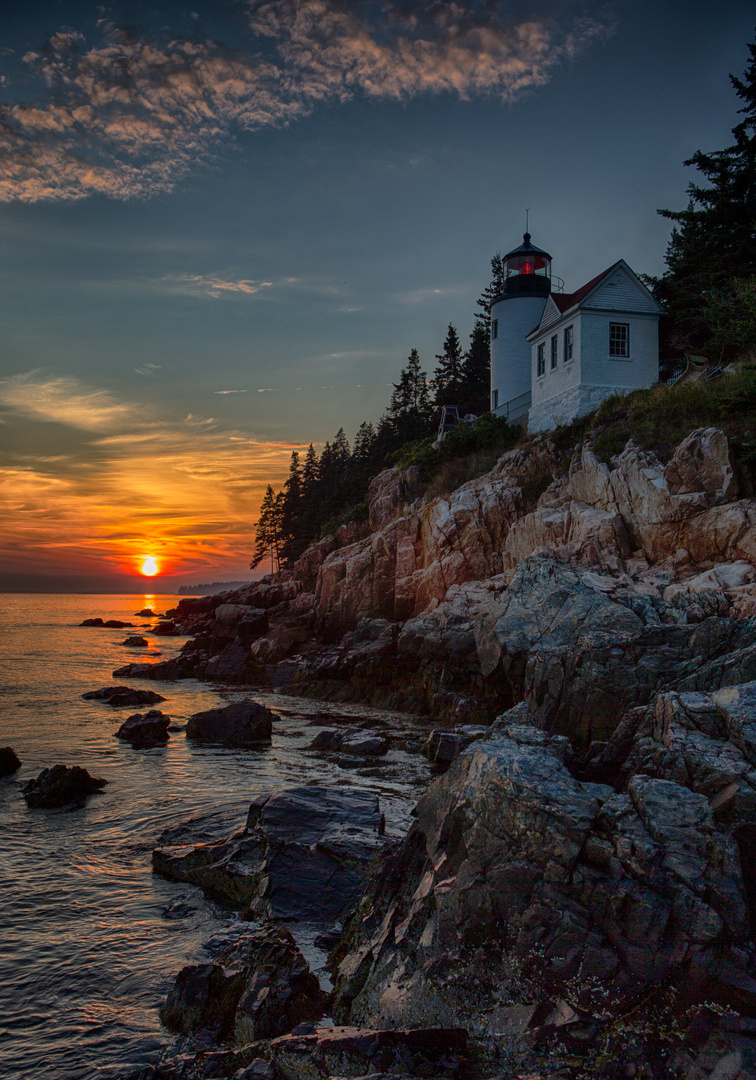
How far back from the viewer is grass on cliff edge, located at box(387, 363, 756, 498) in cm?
2112

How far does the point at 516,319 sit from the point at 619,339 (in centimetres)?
1152

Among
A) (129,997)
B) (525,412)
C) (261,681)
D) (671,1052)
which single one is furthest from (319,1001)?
(525,412)

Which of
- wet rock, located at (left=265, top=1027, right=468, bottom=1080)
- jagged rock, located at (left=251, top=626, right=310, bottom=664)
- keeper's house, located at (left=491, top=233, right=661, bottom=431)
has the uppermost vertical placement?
keeper's house, located at (left=491, top=233, right=661, bottom=431)

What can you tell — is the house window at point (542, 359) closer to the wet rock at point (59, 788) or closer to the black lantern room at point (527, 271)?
the black lantern room at point (527, 271)

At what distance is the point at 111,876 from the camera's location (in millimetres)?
9766

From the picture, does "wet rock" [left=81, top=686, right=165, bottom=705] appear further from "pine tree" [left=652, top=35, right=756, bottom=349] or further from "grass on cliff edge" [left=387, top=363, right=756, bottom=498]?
"pine tree" [left=652, top=35, right=756, bottom=349]

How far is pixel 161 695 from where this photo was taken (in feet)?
95.9

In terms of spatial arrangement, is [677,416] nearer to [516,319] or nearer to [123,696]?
[516,319]

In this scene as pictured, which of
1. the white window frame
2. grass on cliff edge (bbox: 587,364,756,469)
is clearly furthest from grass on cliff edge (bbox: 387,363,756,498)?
the white window frame

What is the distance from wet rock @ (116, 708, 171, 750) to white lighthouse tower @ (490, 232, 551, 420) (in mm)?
29278

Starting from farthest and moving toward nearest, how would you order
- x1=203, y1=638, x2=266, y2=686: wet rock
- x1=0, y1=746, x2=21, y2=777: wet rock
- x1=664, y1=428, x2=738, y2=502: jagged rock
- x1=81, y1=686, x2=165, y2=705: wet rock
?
x1=203, y1=638, x2=266, y2=686: wet rock → x1=81, y1=686, x2=165, y2=705: wet rock → x1=664, y1=428, x2=738, y2=502: jagged rock → x1=0, y1=746, x2=21, y2=777: wet rock

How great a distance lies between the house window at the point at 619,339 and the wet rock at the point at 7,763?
101 ft

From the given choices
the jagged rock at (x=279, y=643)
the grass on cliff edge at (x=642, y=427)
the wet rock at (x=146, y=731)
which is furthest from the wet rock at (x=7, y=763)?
the grass on cliff edge at (x=642, y=427)

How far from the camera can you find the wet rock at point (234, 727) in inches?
756
